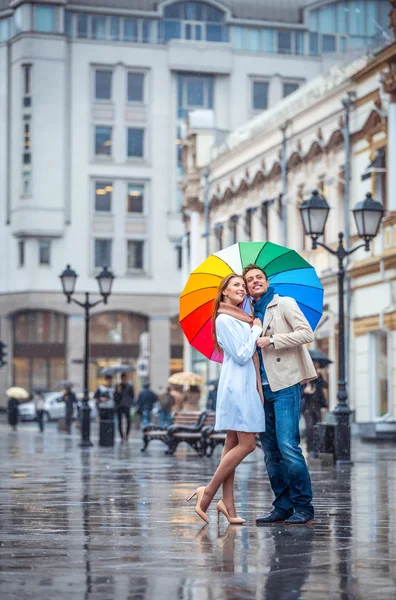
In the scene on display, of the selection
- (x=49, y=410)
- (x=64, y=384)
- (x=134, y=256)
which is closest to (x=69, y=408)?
(x=64, y=384)

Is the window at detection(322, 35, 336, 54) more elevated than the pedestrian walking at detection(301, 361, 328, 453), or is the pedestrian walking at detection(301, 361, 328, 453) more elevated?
the window at detection(322, 35, 336, 54)

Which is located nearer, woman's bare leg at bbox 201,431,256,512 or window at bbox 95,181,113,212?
woman's bare leg at bbox 201,431,256,512

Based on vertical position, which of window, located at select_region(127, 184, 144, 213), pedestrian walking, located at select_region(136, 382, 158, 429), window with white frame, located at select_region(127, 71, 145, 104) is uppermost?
window with white frame, located at select_region(127, 71, 145, 104)

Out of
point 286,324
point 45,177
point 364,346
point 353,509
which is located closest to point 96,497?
point 353,509

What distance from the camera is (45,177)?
76.2 metres

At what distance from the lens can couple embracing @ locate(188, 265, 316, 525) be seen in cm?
1069

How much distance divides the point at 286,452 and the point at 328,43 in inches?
2857

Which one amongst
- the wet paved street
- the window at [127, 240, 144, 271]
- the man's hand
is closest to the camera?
the wet paved street

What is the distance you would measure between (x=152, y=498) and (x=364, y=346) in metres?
24.7

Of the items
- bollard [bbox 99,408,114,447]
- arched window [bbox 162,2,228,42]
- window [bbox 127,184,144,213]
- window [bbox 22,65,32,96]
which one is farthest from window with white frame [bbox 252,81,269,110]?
bollard [bbox 99,408,114,447]

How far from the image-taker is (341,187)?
40.3 m

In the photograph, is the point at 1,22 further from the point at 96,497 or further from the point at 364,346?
the point at 96,497

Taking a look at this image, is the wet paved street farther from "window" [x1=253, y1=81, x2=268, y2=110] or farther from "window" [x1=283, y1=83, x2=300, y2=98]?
"window" [x1=283, y1=83, x2=300, y2=98]

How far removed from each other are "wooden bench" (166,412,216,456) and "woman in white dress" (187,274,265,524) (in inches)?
612
